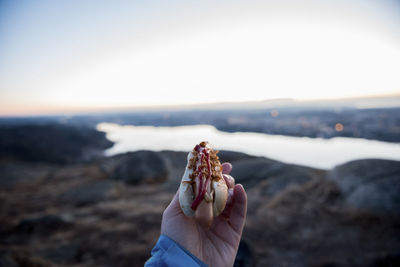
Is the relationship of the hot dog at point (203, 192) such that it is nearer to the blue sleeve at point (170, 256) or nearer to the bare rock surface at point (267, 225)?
the blue sleeve at point (170, 256)

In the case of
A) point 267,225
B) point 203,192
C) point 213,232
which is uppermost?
point 203,192

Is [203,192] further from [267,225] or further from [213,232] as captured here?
[267,225]

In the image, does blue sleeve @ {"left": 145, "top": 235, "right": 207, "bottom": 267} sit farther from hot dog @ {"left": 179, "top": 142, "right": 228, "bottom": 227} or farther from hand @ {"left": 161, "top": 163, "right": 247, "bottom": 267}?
hot dog @ {"left": 179, "top": 142, "right": 228, "bottom": 227}

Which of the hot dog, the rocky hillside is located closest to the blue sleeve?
the hot dog

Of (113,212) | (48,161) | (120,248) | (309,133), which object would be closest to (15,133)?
(48,161)

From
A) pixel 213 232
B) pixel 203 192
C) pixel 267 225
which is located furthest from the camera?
pixel 267 225

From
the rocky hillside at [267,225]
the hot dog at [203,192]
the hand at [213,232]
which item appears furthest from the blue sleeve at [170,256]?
the rocky hillside at [267,225]

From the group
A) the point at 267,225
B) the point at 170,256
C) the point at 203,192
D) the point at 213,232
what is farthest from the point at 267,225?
the point at 170,256
